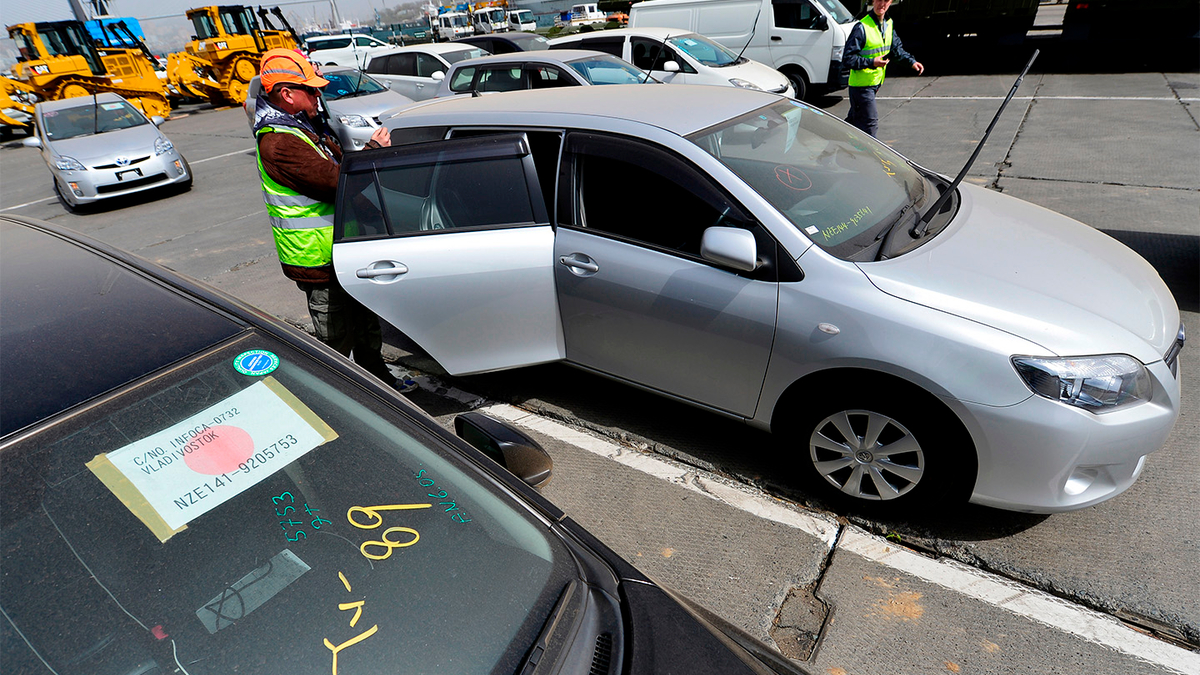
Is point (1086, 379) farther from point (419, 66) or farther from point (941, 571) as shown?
point (419, 66)

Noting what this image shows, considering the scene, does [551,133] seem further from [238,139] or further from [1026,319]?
[238,139]

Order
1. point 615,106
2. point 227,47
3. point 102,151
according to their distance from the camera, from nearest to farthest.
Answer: point 615,106 → point 102,151 → point 227,47

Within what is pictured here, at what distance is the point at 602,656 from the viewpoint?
1.32 m

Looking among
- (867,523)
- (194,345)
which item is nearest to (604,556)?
(194,345)

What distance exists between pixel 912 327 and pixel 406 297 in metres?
2.41

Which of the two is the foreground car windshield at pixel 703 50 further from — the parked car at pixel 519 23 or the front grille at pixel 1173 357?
the parked car at pixel 519 23

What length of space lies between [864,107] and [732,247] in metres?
5.13

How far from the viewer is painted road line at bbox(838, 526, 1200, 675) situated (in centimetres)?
220

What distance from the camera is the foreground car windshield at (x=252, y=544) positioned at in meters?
1.17

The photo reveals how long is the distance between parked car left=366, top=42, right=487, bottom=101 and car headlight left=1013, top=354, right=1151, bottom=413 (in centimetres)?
1115

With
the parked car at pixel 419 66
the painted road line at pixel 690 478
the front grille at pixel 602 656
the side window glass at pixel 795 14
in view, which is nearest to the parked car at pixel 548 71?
the parked car at pixel 419 66

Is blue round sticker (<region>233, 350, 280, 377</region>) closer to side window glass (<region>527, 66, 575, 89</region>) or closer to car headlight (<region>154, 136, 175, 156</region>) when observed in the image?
side window glass (<region>527, 66, 575, 89</region>)

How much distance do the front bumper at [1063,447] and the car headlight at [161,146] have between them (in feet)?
37.1

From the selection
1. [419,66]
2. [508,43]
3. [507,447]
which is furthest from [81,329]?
[508,43]
